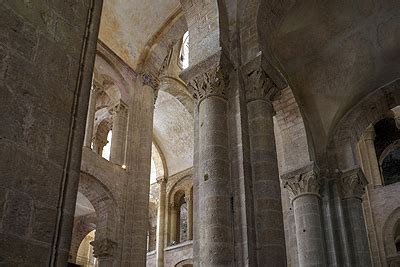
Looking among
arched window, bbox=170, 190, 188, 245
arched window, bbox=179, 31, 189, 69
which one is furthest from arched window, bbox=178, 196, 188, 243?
arched window, bbox=179, 31, 189, 69

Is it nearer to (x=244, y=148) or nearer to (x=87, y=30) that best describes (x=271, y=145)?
(x=244, y=148)

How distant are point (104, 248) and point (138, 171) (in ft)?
8.21

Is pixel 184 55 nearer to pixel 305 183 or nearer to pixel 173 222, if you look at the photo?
pixel 173 222

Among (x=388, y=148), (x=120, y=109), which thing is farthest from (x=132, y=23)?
(x=388, y=148)

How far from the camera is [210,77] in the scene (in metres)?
7.09

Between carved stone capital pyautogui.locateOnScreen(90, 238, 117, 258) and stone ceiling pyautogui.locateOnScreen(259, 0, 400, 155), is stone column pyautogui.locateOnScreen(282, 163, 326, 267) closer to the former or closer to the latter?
stone ceiling pyautogui.locateOnScreen(259, 0, 400, 155)

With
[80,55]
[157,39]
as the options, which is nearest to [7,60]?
[80,55]

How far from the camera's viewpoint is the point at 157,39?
46.7 feet

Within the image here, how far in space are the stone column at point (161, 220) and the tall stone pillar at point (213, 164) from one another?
1268 centimetres

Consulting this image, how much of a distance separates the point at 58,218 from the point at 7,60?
47.8 inches

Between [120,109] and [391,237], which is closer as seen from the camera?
[120,109]

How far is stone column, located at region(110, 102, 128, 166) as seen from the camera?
1262 centimetres

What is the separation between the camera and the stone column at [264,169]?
19.3 feet

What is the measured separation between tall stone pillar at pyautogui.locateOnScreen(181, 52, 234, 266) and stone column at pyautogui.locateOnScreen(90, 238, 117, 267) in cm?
543
